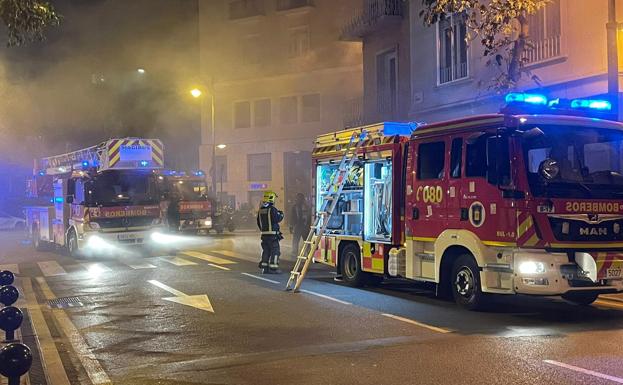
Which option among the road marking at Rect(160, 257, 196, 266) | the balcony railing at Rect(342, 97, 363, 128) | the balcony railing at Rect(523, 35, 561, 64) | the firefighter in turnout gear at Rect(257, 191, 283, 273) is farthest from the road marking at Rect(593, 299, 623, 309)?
the balcony railing at Rect(342, 97, 363, 128)

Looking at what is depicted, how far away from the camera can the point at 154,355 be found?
19.5ft

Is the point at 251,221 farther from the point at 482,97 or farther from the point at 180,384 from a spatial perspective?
the point at 180,384

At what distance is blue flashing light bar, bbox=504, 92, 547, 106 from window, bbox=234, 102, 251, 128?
29.5 m

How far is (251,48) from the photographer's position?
3572 centimetres

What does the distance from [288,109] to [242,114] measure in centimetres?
326

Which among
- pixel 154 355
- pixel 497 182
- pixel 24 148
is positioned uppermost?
pixel 24 148

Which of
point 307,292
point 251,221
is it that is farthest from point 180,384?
point 251,221

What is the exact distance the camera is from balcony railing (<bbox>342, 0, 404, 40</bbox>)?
57.8 feet

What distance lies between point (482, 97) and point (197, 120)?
26583 millimetres

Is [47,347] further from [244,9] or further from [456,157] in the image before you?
[244,9]

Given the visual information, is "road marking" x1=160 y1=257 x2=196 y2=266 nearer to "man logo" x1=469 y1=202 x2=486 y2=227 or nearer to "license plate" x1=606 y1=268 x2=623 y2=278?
"man logo" x1=469 y1=202 x2=486 y2=227

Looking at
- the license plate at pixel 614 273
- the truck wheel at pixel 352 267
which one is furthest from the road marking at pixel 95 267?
the license plate at pixel 614 273

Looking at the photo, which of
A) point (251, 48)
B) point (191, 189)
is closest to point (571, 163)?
point (191, 189)

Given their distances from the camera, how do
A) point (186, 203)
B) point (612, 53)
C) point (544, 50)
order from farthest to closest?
point (186, 203) < point (544, 50) < point (612, 53)
